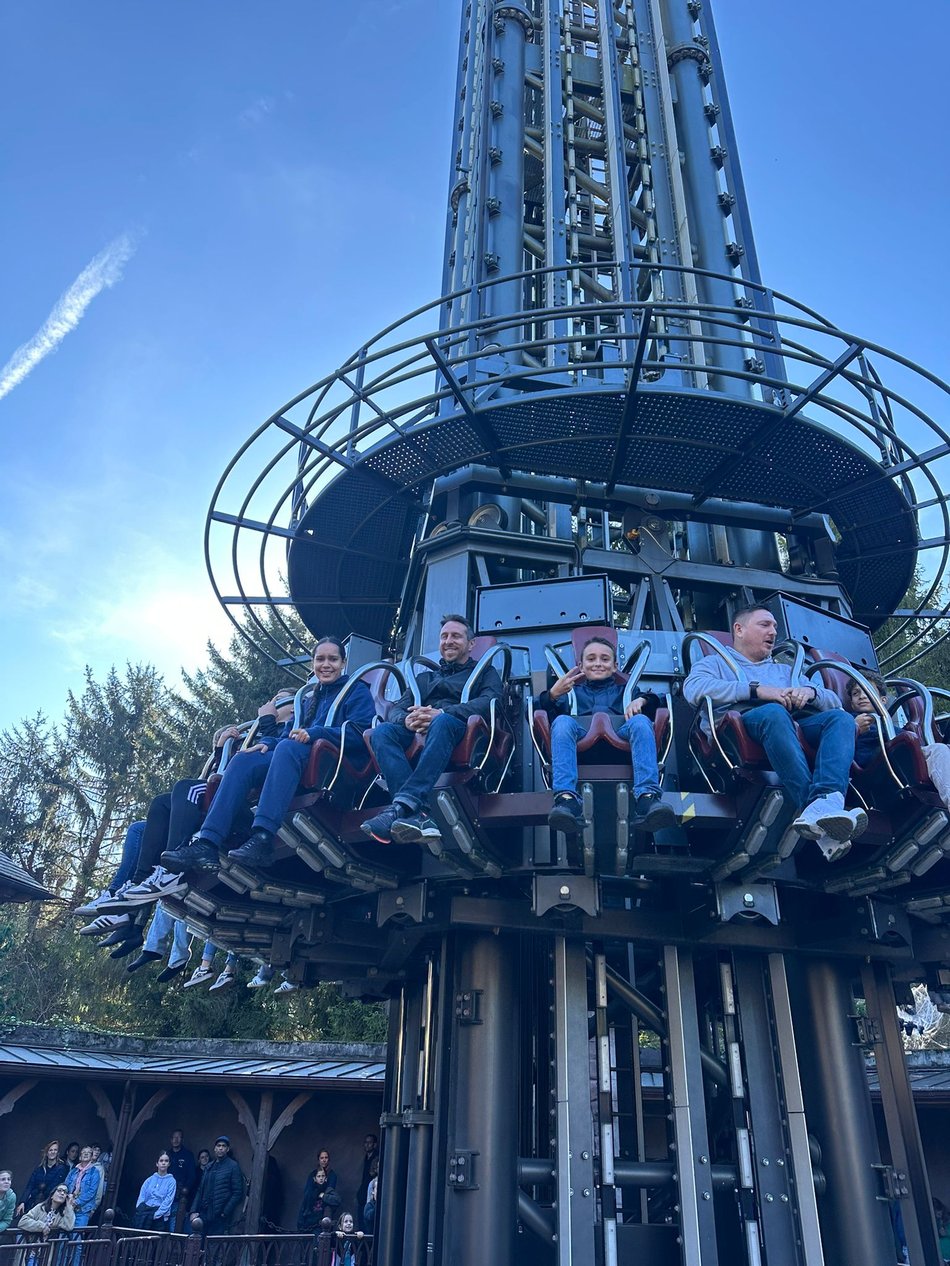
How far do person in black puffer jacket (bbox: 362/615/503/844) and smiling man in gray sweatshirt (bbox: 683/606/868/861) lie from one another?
1.52 meters

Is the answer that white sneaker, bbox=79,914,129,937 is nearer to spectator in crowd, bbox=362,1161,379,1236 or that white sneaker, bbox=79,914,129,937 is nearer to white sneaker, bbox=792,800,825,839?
spectator in crowd, bbox=362,1161,379,1236

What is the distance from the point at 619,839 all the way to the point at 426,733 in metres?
1.38

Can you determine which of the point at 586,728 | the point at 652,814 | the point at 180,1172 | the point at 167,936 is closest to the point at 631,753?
the point at 586,728

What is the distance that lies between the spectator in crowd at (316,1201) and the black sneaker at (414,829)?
7.97m

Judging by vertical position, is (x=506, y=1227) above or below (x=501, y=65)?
below

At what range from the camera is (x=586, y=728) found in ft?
19.7

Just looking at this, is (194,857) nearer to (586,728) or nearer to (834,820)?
(586,728)

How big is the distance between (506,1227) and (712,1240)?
1.41 m

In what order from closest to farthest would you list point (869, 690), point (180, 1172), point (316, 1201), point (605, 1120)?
point (869, 690)
point (605, 1120)
point (316, 1201)
point (180, 1172)

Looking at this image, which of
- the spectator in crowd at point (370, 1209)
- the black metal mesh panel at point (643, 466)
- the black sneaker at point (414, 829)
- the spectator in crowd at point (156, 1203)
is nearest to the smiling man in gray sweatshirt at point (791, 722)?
the black sneaker at point (414, 829)

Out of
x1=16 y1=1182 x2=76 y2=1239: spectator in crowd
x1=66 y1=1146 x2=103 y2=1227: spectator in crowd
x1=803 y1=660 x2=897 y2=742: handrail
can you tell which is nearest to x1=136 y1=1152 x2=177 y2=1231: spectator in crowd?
x1=66 y1=1146 x2=103 y2=1227: spectator in crowd

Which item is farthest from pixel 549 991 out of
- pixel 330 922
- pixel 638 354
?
pixel 638 354

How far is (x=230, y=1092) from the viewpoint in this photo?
1309 cm

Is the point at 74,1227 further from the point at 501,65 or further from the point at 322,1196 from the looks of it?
the point at 501,65
